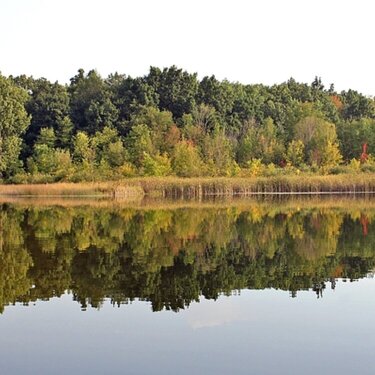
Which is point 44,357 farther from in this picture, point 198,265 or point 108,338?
point 198,265

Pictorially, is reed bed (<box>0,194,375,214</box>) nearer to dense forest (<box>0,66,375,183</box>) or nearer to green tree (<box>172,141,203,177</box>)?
green tree (<box>172,141,203,177</box>)

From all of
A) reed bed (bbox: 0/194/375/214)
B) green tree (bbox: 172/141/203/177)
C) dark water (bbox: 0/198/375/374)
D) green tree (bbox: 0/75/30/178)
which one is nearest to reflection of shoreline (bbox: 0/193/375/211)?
reed bed (bbox: 0/194/375/214)

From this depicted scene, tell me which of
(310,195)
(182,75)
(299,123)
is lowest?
(310,195)

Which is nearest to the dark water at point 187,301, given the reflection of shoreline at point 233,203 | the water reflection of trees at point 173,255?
the water reflection of trees at point 173,255

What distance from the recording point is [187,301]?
11.4 m

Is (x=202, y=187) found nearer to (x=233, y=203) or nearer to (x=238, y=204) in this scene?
(x=233, y=203)

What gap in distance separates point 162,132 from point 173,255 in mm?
45666

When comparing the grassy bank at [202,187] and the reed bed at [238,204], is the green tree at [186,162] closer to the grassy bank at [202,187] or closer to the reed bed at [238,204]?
the grassy bank at [202,187]

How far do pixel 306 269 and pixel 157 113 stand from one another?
4917cm

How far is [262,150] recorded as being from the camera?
2527 inches

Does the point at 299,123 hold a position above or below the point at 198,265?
above

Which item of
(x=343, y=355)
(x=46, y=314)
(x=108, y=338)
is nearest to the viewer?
(x=343, y=355)

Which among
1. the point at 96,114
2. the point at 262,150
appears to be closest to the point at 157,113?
the point at 96,114

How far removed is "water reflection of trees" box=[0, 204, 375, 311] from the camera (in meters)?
12.7
